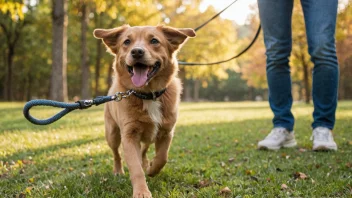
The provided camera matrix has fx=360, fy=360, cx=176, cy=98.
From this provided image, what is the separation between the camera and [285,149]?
175 inches

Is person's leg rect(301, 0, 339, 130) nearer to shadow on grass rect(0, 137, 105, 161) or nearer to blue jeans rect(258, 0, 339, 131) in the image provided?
blue jeans rect(258, 0, 339, 131)

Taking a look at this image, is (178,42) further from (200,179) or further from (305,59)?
(305,59)

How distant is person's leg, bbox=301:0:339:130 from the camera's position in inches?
153

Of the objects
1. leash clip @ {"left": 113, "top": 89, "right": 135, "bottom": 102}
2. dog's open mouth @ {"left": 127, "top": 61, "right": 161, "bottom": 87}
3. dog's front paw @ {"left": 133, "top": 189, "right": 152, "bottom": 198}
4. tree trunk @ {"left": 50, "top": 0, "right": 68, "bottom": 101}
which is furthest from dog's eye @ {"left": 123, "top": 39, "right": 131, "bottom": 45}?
tree trunk @ {"left": 50, "top": 0, "right": 68, "bottom": 101}

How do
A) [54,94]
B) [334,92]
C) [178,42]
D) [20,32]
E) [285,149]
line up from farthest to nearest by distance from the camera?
[20,32] < [54,94] < [285,149] < [334,92] < [178,42]

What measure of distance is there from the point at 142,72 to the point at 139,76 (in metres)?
0.06

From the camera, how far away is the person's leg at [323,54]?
3.88 meters

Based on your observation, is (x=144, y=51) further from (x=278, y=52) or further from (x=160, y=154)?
(x=278, y=52)

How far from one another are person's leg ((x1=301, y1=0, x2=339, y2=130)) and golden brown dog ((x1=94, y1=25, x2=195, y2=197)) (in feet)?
5.08

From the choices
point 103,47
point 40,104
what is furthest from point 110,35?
point 103,47

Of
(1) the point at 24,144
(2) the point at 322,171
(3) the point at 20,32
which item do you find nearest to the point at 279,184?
(2) the point at 322,171

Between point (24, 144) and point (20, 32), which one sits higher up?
point (20, 32)

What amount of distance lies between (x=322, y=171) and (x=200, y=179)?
3.62ft

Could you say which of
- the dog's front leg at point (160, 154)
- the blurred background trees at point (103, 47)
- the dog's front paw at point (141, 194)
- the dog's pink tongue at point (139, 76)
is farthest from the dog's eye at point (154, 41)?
the blurred background trees at point (103, 47)
